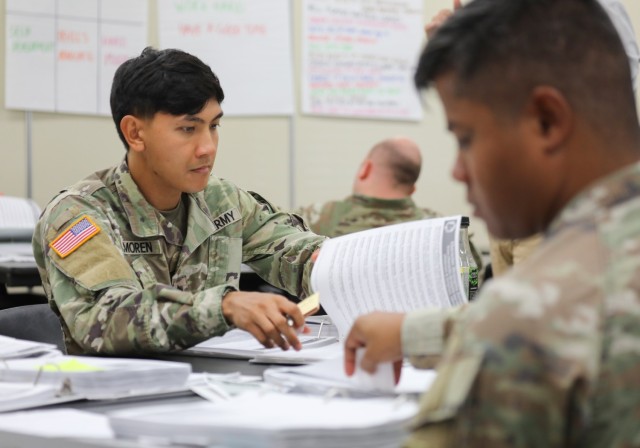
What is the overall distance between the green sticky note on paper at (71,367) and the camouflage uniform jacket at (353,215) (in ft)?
7.64

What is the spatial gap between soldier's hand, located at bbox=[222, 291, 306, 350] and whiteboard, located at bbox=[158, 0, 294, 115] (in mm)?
3268

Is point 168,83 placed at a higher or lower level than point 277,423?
higher

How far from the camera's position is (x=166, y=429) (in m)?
0.89

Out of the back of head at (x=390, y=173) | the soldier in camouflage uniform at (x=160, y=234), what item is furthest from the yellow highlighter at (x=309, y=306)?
the back of head at (x=390, y=173)

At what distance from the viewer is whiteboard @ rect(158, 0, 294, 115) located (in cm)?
461

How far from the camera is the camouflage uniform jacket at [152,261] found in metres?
1.54

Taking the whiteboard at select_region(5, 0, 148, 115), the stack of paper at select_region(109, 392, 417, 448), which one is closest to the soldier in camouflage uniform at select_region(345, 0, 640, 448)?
the stack of paper at select_region(109, 392, 417, 448)

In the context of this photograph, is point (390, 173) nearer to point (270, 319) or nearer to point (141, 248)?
point (141, 248)

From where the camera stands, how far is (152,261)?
197 cm

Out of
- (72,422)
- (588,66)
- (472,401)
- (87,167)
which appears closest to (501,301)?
(472,401)

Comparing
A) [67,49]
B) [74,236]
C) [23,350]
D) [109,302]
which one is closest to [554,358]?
[23,350]

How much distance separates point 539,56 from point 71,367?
761 mm

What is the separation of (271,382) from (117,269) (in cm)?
60

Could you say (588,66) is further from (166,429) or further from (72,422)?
(72,422)
